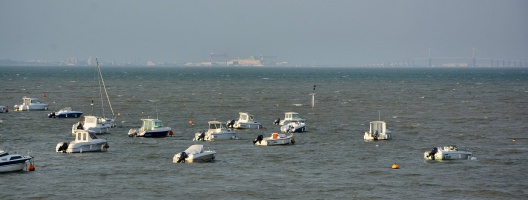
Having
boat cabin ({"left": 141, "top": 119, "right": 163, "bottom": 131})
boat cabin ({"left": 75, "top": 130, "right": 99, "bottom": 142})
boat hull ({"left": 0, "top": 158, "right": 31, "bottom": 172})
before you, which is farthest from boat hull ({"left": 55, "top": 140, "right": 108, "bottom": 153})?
boat cabin ({"left": 141, "top": 119, "right": 163, "bottom": 131})

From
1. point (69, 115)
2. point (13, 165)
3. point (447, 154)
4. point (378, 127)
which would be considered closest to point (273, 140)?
point (378, 127)

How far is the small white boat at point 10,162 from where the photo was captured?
218 ft

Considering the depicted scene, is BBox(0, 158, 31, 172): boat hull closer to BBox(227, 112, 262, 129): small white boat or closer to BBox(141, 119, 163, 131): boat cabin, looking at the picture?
BBox(141, 119, 163, 131): boat cabin

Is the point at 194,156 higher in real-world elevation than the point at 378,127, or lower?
lower

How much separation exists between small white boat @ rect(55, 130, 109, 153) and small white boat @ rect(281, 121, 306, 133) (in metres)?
24.7

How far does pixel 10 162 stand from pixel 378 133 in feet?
133

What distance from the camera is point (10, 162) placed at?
66.8 meters

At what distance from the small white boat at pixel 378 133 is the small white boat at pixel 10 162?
3829 centimetres

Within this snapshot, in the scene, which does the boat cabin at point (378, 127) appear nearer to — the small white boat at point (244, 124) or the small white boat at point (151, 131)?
the small white boat at point (244, 124)

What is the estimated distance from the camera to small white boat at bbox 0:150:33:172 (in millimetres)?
66438

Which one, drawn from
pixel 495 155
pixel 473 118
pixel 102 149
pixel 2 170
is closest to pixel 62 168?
pixel 2 170

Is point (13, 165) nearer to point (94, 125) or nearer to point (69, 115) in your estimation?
point (94, 125)

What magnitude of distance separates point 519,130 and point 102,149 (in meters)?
52.9

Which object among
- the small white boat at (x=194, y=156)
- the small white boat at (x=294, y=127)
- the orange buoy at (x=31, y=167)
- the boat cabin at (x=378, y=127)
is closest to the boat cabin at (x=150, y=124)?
the small white boat at (x=294, y=127)
